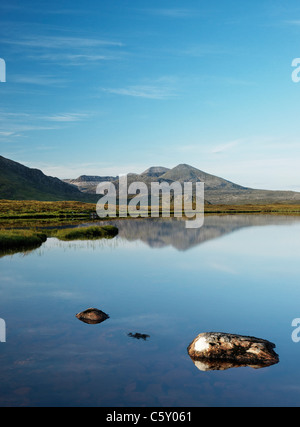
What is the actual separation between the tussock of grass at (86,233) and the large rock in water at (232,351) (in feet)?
124

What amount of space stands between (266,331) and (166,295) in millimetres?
7542

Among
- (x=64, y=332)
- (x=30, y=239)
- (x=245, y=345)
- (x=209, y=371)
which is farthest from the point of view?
(x=30, y=239)

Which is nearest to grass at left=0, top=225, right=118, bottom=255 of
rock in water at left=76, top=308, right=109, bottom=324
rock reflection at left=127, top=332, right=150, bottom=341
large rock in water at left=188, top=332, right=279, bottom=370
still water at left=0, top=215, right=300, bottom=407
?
still water at left=0, top=215, right=300, bottom=407

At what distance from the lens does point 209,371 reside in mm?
12305

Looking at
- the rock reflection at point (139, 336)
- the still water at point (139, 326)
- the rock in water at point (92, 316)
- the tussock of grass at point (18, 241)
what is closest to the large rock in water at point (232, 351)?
the still water at point (139, 326)

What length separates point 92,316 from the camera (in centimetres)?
1767

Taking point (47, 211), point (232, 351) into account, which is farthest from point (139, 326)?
point (47, 211)

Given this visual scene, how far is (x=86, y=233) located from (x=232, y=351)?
137 ft

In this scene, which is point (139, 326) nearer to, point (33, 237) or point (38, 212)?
point (33, 237)

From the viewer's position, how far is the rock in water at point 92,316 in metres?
17.5

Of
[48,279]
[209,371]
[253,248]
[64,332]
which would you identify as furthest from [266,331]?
[253,248]

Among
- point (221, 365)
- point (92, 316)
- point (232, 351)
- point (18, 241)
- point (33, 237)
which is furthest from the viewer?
point (33, 237)

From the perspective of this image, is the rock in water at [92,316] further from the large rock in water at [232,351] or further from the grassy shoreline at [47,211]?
the grassy shoreline at [47,211]
